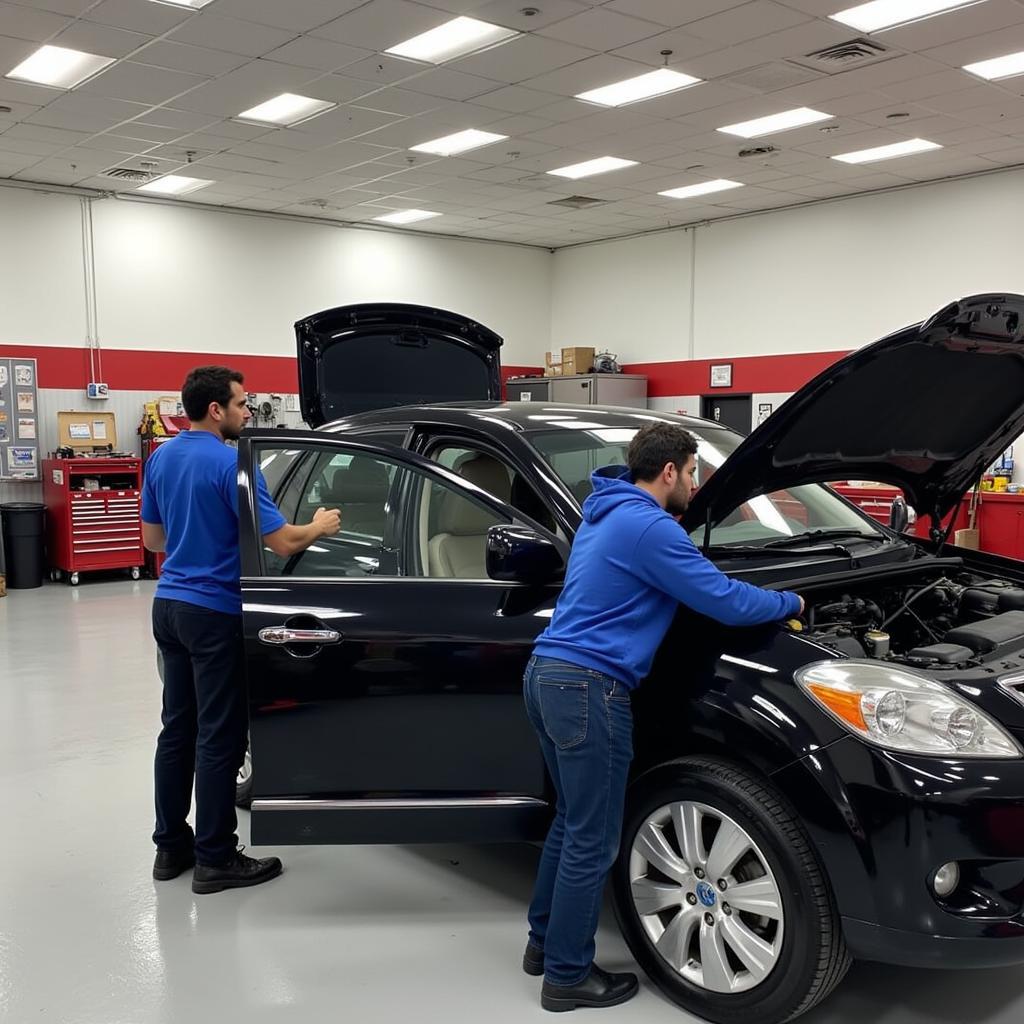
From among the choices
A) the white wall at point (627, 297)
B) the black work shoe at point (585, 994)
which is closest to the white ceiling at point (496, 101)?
the white wall at point (627, 297)

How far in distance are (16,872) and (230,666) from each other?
1.00 metres

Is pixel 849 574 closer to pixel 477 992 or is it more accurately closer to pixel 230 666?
pixel 477 992

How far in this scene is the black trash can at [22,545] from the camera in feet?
31.8

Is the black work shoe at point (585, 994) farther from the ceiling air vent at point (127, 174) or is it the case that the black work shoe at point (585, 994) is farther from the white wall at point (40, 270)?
the white wall at point (40, 270)

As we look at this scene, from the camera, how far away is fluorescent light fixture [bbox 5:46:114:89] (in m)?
6.79

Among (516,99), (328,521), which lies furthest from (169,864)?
(516,99)

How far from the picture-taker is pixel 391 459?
9.32ft

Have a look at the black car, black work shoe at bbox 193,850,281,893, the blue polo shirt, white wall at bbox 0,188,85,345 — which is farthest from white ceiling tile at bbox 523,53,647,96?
black work shoe at bbox 193,850,281,893

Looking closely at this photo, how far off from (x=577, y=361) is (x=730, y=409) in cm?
202

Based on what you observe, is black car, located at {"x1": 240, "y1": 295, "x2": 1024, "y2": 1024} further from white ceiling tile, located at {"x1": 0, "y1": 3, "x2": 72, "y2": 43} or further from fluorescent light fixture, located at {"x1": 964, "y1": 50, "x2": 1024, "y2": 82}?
fluorescent light fixture, located at {"x1": 964, "y1": 50, "x2": 1024, "y2": 82}

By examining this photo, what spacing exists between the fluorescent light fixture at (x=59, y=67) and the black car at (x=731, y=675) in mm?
4884

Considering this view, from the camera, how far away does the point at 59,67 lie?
23.1ft

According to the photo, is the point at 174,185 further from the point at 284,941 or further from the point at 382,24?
the point at 284,941

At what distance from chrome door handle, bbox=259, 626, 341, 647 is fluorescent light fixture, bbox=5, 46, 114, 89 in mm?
5602
